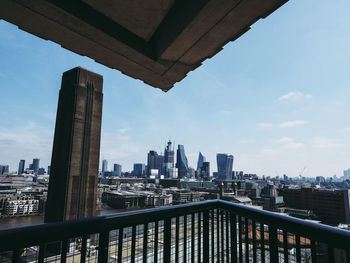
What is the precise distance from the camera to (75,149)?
34.0m

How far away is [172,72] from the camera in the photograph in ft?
9.04

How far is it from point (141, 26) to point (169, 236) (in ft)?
7.94

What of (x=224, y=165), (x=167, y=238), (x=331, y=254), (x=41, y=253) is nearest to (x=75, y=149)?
(x=167, y=238)

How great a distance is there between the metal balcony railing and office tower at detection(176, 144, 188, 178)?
606ft

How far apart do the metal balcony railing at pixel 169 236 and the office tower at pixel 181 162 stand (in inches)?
7269

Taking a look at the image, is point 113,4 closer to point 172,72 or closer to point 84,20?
point 84,20

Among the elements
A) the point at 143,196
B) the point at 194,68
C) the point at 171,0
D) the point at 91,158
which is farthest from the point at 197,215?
the point at 143,196

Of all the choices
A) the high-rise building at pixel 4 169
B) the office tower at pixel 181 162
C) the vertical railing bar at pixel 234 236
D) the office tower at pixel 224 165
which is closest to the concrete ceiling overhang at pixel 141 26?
the vertical railing bar at pixel 234 236

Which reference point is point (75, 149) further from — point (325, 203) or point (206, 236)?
point (325, 203)

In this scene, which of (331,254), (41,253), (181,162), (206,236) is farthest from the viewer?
(181,162)

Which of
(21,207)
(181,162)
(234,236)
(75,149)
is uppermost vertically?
(75,149)

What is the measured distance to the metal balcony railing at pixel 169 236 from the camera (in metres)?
1.19

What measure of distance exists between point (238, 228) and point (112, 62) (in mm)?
2708

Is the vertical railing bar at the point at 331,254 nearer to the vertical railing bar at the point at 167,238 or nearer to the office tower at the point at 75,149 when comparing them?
the vertical railing bar at the point at 167,238
